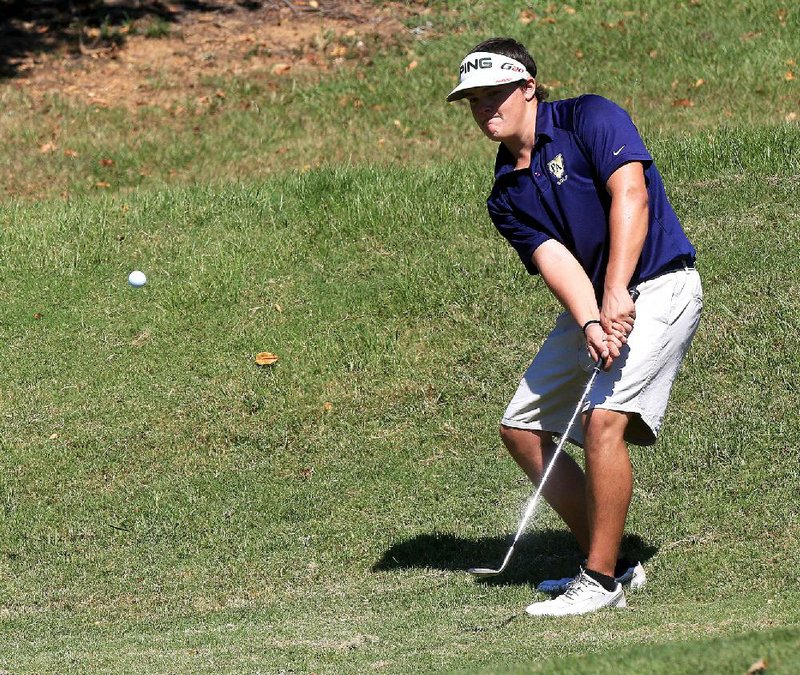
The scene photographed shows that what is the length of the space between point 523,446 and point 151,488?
9.22 ft

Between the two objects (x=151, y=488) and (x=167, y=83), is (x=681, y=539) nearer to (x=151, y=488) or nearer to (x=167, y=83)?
(x=151, y=488)

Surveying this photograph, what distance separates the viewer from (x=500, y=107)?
4793 millimetres

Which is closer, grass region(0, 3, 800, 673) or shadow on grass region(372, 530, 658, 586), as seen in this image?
grass region(0, 3, 800, 673)

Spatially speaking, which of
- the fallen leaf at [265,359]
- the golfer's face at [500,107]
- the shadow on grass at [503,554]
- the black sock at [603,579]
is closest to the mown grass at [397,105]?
the fallen leaf at [265,359]

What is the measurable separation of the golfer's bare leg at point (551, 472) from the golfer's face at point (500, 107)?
1.20 metres

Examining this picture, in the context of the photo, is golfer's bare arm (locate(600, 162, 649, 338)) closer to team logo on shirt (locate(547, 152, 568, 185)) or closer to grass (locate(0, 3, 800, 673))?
team logo on shirt (locate(547, 152, 568, 185))

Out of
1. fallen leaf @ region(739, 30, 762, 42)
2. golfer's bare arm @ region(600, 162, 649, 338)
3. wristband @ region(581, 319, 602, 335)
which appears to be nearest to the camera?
golfer's bare arm @ region(600, 162, 649, 338)

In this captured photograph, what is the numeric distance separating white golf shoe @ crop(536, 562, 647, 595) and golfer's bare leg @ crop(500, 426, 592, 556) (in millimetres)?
274

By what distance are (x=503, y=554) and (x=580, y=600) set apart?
131 cm

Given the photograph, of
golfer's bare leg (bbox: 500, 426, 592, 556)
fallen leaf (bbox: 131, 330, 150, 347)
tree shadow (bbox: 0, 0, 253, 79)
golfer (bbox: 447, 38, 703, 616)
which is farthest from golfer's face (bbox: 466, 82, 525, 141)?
tree shadow (bbox: 0, 0, 253, 79)

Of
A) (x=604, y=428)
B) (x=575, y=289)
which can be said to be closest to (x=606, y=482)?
(x=604, y=428)

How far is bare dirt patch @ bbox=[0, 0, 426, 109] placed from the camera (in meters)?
12.6

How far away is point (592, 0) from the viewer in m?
13.8

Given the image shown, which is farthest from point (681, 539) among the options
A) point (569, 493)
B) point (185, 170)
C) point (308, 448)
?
point (185, 170)
